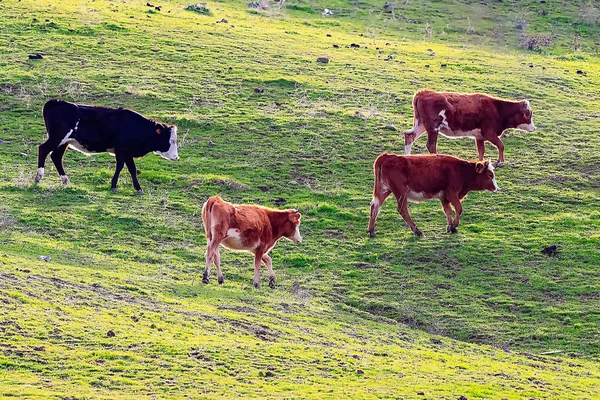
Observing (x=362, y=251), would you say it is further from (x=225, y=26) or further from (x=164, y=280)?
(x=225, y=26)

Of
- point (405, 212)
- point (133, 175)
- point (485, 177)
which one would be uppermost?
point (485, 177)

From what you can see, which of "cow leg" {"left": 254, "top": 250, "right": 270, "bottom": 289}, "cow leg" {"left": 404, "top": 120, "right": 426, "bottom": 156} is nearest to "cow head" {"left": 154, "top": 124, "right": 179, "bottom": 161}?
"cow leg" {"left": 404, "top": 120, "right": 426, "bottom": 156}

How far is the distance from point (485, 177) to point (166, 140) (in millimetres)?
7277

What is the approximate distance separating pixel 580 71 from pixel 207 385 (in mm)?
26495

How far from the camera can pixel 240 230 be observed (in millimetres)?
17328

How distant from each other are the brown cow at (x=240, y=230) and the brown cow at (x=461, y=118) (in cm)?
709

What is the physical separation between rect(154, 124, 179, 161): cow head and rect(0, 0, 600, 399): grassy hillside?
45cm

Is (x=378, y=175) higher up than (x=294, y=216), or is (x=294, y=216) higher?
(x=378, y=175)

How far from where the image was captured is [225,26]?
36.9 meters

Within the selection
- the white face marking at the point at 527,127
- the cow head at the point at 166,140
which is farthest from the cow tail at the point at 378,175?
the white face marking at the point at 527,127

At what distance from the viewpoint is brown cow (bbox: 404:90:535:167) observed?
2423cm

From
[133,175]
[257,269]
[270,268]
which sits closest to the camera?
[257,269]

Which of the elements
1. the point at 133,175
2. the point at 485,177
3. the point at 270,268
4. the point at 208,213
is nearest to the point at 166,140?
the point at 133,175

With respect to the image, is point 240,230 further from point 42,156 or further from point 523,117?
point 523,117
